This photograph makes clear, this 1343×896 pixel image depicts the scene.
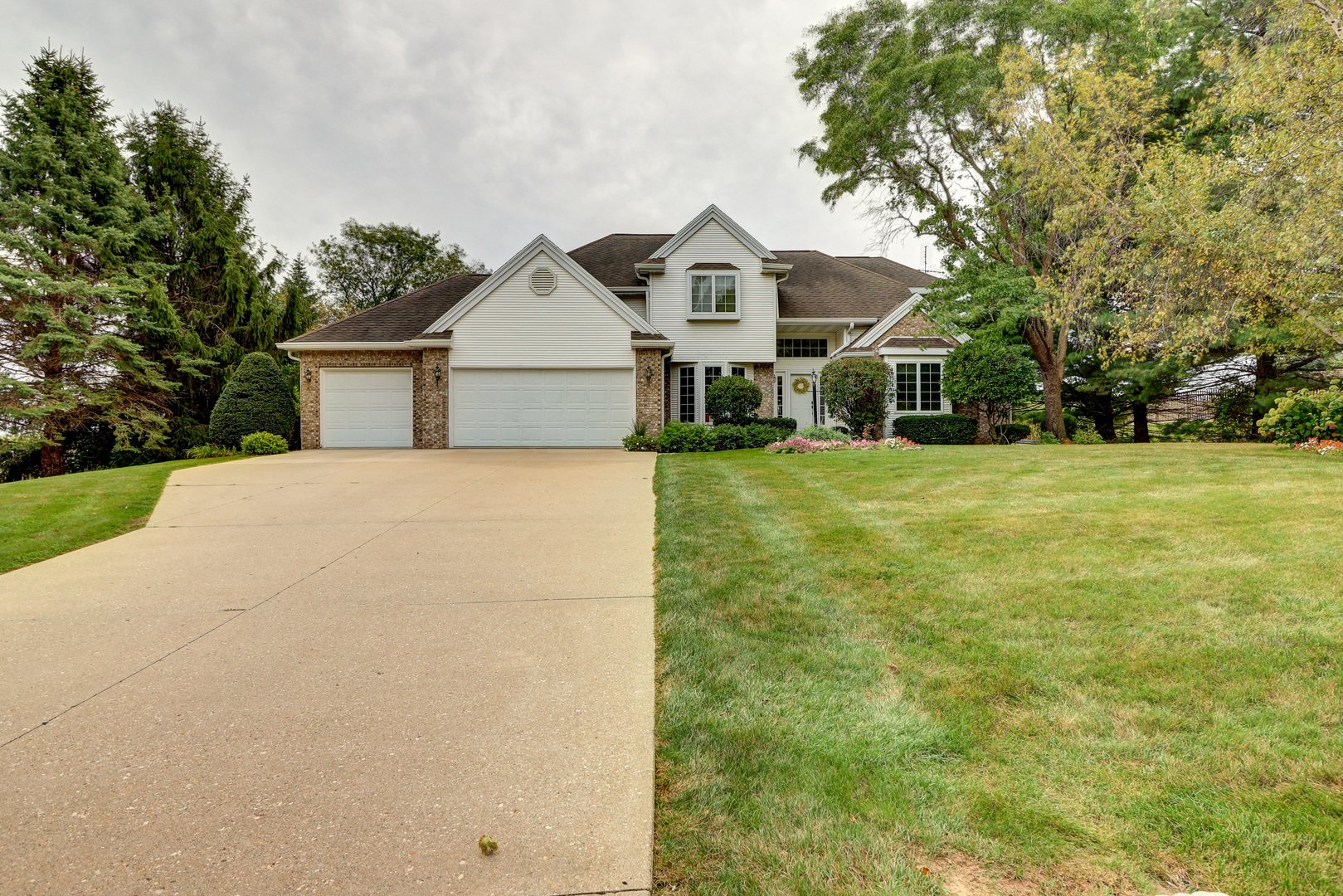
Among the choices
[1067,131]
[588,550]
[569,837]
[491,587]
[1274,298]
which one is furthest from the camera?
[1067,131]

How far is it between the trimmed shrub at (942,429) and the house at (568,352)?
917mm

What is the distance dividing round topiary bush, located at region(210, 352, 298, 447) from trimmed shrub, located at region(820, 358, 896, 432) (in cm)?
1546

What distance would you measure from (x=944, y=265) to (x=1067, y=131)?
579cm

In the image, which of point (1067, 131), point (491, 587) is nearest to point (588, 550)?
point (491, 587)

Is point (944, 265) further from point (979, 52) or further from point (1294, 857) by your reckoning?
point (1294, 857)

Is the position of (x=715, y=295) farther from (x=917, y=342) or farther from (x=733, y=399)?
(x=917, y=342)

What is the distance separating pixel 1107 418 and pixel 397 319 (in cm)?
2356

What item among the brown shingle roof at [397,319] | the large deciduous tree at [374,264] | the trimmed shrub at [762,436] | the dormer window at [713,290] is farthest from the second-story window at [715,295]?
the large deciduous tree at [374,264]

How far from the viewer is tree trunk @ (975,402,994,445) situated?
1697 centimetres

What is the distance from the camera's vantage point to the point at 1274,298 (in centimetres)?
970

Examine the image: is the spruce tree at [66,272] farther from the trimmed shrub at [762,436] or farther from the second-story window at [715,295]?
the trimmed shrub at [762,436]

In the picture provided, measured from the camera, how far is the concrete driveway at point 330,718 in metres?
1.81

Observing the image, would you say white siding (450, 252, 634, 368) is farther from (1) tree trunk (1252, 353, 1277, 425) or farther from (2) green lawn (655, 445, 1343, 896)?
(1) tree trunk (1252, 353, 1277, 425)

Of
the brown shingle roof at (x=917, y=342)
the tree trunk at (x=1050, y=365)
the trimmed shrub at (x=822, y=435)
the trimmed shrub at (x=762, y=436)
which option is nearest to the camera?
the trimmed shrub at (x=822, y=435)
